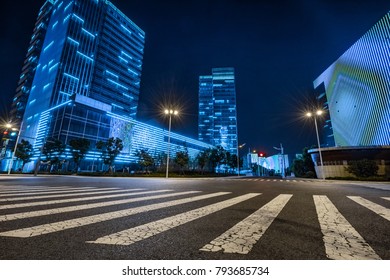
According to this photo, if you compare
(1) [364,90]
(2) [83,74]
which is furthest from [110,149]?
(1) [364,90]

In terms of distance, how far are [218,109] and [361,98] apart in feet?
341

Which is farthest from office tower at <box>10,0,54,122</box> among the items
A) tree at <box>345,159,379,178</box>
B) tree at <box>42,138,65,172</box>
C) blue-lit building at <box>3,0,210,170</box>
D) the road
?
tree at <box>345,159,379,178</box>

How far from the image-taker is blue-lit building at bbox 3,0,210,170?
54.1m

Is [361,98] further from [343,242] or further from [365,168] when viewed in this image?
[343,242]

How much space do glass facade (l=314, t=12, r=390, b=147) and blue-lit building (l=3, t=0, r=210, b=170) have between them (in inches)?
2765

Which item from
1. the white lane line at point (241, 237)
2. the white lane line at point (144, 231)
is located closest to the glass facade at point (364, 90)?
the white lane line at point (241, 237)

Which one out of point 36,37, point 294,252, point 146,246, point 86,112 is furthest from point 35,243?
point 36,37

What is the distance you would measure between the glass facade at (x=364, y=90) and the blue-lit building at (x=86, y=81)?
230 feet

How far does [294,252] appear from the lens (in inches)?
71.9

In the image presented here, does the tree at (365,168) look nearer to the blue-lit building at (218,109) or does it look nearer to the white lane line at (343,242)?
the white lane line at (343,242)

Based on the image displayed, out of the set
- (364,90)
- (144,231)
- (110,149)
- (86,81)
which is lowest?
(144,231)

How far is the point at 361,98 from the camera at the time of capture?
56.1m

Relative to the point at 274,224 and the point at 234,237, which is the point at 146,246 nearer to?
the point at 234,237

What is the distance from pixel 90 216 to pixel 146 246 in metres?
1.90
